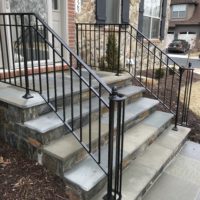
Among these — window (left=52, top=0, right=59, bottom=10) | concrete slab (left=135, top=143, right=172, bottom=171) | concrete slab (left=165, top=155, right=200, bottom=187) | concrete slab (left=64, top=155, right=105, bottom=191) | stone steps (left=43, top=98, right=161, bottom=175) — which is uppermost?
window (left=52, top=0, right=59, bottom=10)

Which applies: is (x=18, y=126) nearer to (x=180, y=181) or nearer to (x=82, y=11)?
(x=180, y=181)

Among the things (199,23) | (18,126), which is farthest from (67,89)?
(199,23)

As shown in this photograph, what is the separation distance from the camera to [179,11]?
24.8m

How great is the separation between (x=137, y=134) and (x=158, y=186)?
718mm

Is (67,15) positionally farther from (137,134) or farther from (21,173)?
(21,173)

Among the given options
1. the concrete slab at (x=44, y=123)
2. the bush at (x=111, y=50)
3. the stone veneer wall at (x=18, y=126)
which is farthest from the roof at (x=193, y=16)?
the stone veneer wall at (x=18, y=126)

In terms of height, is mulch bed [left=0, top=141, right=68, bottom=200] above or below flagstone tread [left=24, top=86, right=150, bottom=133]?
below

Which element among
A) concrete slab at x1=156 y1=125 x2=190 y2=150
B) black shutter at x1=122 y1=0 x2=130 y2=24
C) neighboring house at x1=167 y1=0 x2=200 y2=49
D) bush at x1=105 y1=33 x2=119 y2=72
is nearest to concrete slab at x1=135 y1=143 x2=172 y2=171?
concrete slab at x1=156 y1=125 x2=190 y2=150

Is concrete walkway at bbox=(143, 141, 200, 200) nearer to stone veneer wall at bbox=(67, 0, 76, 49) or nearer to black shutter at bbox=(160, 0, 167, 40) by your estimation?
stone veneer wall at bbox=(67, 0, 76, 49)

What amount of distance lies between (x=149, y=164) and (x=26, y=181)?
4.30 ft

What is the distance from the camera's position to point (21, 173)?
89.0 inches

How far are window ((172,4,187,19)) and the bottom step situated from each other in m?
23.8

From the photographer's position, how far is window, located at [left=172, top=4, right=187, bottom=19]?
24.4m

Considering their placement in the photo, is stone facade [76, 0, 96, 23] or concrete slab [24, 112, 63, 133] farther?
stone facade [76, 0, 96, 23]
